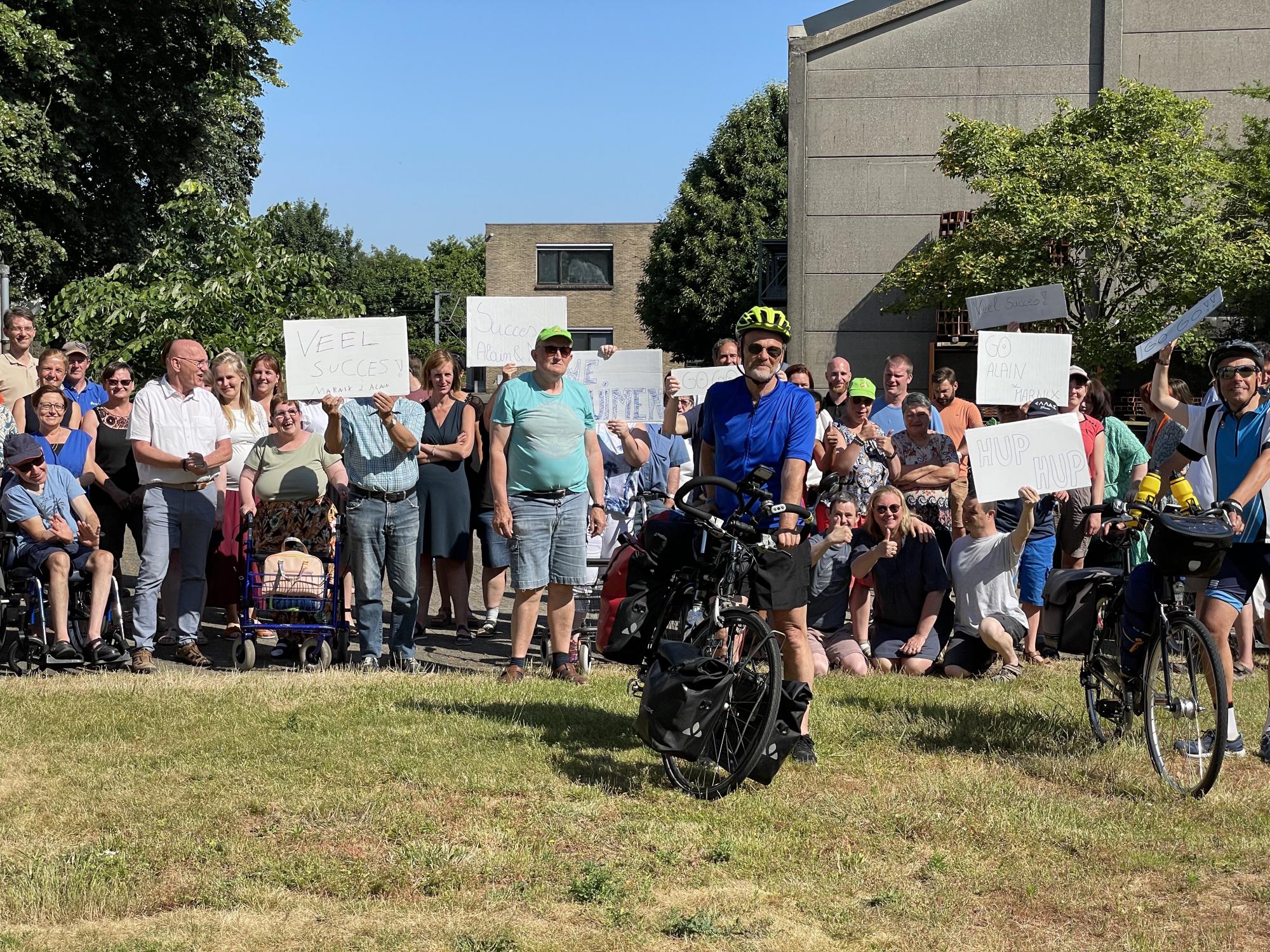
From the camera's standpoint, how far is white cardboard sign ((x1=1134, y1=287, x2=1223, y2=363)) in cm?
828

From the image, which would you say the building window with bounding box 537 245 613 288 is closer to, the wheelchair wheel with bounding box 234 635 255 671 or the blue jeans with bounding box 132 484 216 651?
the blue jeans with bounding box 132 484 216 651

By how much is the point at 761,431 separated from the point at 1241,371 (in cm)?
256

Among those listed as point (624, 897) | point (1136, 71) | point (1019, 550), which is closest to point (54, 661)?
point (624, 897)

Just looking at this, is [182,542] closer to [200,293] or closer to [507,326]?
[507,326]

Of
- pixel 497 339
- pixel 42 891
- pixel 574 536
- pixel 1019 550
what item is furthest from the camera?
pixel 497 339

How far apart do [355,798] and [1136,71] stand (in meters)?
33.5

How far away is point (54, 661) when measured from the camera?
9.39 meters

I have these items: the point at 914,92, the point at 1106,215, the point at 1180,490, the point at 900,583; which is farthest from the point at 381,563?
the point at 914,92

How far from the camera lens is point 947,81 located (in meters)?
35.4

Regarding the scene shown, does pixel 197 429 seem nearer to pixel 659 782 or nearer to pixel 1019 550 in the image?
pixel 659 782

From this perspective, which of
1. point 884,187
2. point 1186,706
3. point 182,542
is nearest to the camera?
point 1186,706

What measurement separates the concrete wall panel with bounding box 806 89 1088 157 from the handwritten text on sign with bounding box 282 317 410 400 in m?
28.1

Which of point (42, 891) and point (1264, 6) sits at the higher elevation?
point (1264, 6)

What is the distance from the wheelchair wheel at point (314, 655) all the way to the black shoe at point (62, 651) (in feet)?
4.78
